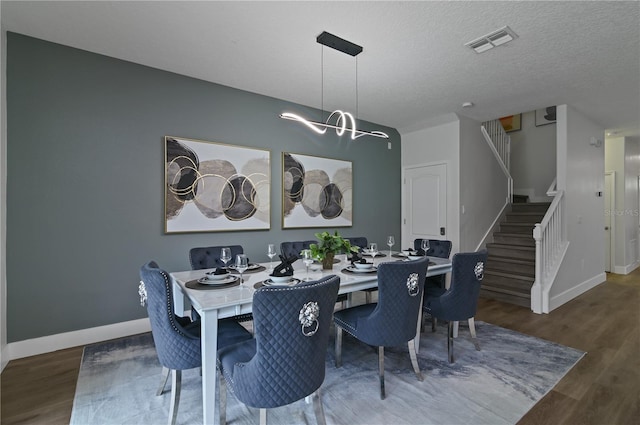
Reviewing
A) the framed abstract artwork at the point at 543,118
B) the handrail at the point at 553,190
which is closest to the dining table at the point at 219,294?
the handrail at the point at 553,190

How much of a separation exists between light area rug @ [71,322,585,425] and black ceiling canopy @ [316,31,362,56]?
2750 mm

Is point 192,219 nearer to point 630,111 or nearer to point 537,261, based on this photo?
point 537,261

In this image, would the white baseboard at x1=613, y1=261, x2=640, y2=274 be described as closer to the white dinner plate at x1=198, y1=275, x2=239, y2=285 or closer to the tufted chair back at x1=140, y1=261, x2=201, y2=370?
the white dinner plate at x1=198, y1=275, x2=239, y2=285

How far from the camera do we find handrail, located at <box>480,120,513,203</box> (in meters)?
5.56

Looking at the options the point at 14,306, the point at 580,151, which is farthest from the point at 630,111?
the point at 14,306

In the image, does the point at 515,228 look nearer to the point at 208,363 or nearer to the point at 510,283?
the point at 510,283

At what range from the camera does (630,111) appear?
14.7 ft

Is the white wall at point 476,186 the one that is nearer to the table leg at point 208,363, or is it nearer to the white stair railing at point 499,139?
the white stair railing at point 499,139

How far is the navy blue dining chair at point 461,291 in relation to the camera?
2.49m

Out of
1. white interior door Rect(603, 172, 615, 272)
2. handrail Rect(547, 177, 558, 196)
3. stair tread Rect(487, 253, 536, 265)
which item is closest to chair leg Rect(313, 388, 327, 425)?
stair tread Rect(487, 253, 536, 265)

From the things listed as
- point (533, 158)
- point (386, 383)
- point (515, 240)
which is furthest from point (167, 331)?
point (533, 158)

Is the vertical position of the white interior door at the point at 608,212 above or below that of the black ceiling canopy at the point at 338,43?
below

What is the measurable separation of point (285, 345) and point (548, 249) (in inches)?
167

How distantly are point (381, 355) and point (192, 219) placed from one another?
2477 millimetres
